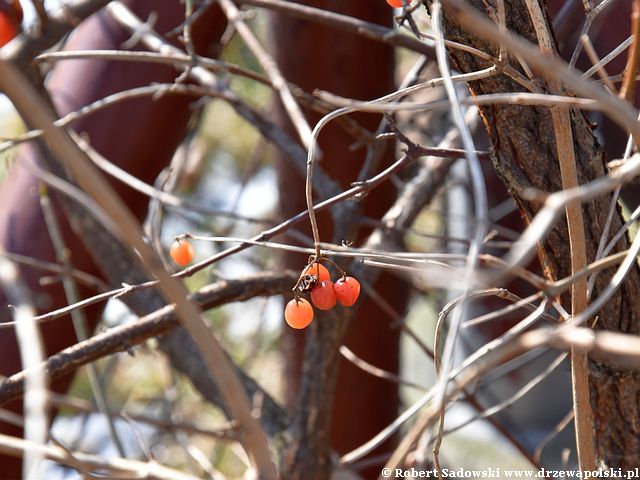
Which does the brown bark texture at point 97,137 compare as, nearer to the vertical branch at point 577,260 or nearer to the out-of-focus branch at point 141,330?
the out-of-focus branch at point 141,330

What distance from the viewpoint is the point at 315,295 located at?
563 mm

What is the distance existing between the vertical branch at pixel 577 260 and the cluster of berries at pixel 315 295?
0.54 ft

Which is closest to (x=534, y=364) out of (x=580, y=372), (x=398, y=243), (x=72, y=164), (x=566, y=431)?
(x=566, y=431)

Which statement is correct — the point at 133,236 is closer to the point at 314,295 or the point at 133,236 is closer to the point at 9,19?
the point at 314,295

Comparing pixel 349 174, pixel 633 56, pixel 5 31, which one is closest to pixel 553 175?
pixel 633 56


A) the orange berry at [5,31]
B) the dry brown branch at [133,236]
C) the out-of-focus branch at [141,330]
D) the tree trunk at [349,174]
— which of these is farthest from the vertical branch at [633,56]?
the tree trunk at [349,174]

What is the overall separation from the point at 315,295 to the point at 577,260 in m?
0.18

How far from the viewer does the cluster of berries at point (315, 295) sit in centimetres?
56

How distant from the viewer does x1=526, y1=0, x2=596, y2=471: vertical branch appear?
463mm

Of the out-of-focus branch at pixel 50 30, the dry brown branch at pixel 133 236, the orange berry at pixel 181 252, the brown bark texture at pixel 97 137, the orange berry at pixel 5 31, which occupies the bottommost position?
the dry brown branch at pixel 133 236

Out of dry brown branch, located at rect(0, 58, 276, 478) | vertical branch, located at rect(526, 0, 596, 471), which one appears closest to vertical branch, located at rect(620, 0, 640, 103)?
vertical branch, located at rect(526, 0, 596, 471)

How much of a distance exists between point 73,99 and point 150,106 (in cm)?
10

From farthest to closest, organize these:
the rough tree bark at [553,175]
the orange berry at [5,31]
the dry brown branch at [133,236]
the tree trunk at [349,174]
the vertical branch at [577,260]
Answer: the tree trunk at [349,174]
the orange berry at [5,31]
the rough tree bark at [553,175]
the vertical branch at [577,260]
the dry brown branch at [133,236]

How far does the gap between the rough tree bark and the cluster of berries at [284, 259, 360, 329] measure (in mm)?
143
